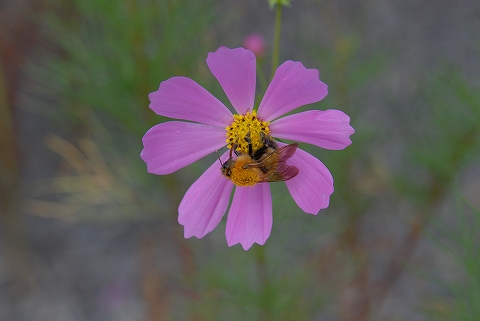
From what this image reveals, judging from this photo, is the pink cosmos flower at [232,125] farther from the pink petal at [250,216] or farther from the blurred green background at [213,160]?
the blurred green background at [213,160]

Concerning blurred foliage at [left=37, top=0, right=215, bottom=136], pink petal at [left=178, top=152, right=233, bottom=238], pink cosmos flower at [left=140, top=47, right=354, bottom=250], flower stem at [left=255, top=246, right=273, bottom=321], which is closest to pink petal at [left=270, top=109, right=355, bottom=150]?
pink cosmos flower at [left=140, top=47, right=354, bottom=250]

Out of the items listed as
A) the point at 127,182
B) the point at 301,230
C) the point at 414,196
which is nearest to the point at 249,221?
the point at 301,230

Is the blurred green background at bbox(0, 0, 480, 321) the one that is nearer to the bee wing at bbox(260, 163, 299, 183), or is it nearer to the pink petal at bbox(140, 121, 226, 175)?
the pink petal at bbox(140, 121, 226, 175)

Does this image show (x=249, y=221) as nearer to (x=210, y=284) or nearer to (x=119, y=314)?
(x=210, y=284)

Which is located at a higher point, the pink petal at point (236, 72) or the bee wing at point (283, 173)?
the pink petal at point (236, 72)

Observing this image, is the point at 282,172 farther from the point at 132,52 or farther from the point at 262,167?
the point at 132,52

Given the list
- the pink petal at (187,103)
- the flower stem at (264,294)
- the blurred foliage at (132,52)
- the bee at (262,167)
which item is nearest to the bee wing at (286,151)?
the bee at (262,167)

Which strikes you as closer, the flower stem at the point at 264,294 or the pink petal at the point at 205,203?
the pink petal at the point at 205,203
